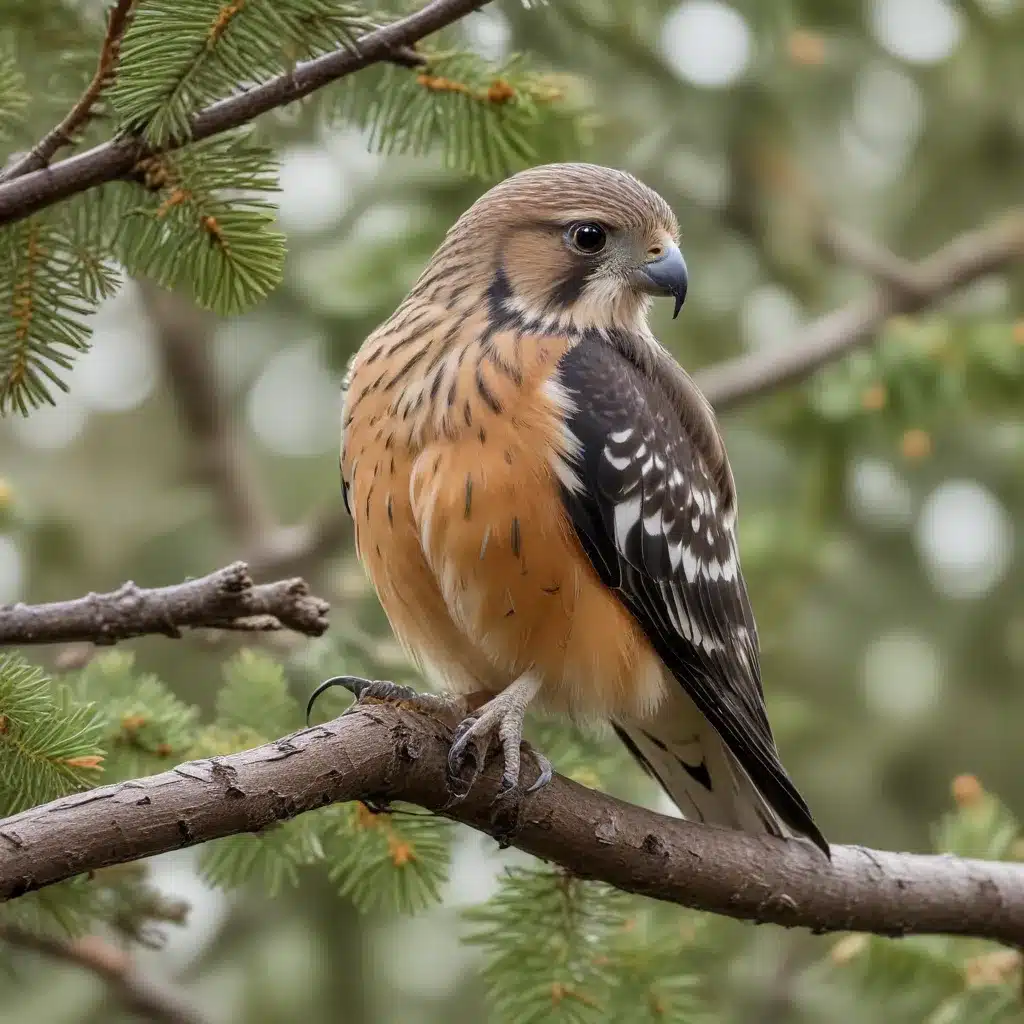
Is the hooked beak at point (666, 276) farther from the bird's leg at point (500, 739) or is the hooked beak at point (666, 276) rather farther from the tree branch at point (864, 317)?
the tree branch at point (864, 317)

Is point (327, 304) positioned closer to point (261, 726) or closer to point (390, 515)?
point (390, 515)

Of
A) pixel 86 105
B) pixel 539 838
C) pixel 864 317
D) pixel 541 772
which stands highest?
pixel 864 317

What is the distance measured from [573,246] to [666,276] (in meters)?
0.29

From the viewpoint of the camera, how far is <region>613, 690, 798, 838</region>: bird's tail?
402 centimetres

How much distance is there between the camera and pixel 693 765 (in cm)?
423

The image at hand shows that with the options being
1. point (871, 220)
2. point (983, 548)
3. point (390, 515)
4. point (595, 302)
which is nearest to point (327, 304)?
point (595, 302)

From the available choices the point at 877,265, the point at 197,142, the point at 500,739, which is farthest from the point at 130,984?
the point at 877,265

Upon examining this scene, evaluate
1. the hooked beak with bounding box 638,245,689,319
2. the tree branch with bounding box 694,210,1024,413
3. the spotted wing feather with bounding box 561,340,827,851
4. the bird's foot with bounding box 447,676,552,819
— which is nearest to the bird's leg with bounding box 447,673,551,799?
the bird's foot with bounding box 447,676,552,819

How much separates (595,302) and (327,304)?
1.81 meters

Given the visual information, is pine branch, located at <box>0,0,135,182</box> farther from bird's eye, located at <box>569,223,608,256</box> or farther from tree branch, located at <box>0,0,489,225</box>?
bird's eye, located at <box>569,223,608,256</box>

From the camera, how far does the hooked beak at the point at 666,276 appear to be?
4.09 meters

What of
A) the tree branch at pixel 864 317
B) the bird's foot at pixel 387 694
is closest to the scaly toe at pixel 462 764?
the bird's foot at pixel 387 694

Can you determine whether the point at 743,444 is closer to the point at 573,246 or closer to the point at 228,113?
the point at 573,246

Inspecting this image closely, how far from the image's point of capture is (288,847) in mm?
3301
